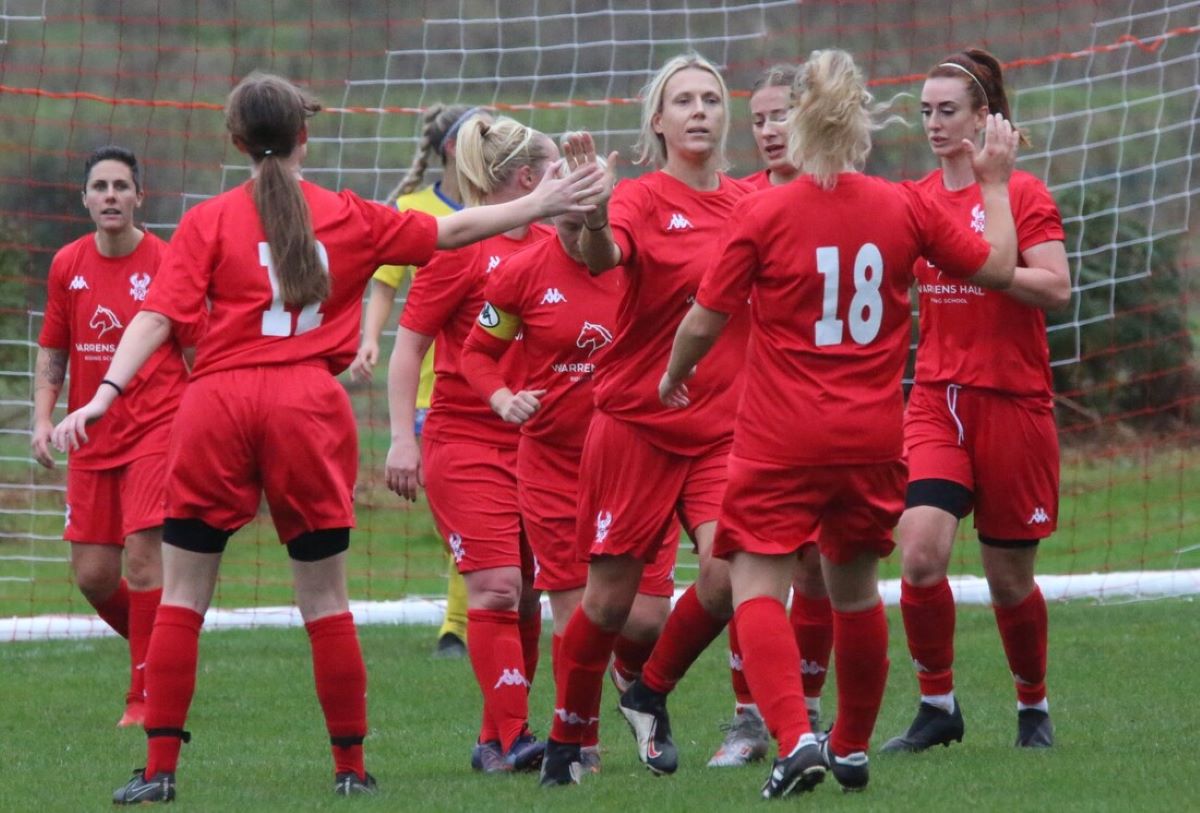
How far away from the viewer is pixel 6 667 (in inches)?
364

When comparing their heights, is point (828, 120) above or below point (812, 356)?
above

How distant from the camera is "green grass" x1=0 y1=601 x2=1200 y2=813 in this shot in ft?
17.5

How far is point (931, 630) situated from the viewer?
6.32 meters

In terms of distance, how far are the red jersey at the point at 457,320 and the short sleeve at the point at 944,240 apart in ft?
5.67

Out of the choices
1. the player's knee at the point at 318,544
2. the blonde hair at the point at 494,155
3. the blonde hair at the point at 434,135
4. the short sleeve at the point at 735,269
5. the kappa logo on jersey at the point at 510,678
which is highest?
the blonde hair at the point at 434,135

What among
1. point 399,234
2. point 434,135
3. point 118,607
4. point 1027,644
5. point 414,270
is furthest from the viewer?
point 434,135

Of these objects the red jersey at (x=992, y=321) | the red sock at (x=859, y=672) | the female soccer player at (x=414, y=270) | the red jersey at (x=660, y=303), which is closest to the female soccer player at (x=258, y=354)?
the red jersey at (x=660, y=303)

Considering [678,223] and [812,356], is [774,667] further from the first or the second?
[678,223]

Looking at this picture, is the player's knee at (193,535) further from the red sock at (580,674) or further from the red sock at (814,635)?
the red sock at (814,635)

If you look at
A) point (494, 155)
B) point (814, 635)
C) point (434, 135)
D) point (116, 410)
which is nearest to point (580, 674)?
point (814, 635)

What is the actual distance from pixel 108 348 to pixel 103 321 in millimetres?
105

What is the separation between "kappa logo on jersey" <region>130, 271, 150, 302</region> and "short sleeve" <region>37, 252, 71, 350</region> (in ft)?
0.87

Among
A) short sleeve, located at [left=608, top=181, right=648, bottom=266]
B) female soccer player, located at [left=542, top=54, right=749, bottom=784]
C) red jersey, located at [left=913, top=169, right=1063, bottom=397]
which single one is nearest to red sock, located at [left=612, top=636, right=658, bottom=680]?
female soccer player, located at [left=542, top=54, right=749, bottom=784]

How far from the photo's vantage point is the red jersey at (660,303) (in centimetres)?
571
